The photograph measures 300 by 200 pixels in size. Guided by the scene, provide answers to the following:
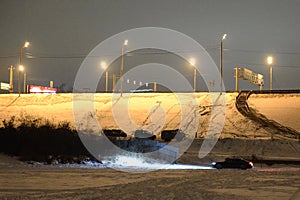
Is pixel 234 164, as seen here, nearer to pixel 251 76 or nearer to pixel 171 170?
pixel 171 170

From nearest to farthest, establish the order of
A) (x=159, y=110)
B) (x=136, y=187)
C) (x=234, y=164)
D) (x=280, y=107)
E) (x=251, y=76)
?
(x=136, y=187) → (x=234, y=164) → (x=280, y=107) → (x=159, y=110) → (x=251, y=76)

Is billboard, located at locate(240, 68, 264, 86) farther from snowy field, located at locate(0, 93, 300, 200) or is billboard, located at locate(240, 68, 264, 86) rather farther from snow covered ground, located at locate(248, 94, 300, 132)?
snow covered ground, located at locate(248, 94, 300, 132)

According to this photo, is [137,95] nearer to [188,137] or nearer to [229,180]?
[188,137]

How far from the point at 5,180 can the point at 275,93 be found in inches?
2040

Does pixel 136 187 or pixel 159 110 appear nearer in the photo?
pixel 136 187

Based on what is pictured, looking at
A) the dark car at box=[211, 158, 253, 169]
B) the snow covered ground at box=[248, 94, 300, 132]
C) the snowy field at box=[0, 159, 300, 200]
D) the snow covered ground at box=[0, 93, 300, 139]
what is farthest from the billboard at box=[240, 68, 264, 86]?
the snowy field at box=[0, 159, 300, 200]

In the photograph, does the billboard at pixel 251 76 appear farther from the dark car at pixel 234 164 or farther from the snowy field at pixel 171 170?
the dark car at pixel 234 164

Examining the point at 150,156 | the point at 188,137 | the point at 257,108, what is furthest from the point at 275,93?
the point at 150,156

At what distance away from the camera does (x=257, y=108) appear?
6238cm

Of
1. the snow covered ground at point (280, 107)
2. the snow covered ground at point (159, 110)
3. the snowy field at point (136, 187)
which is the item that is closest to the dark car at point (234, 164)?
the snowy field at point (136, 187)

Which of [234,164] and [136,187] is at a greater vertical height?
[136,187]

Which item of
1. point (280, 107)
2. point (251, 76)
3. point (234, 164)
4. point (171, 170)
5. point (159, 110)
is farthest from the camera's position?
point (251, 76)

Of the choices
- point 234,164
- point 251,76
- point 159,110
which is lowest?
point 234,164

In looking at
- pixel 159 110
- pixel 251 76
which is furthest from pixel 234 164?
pixel 251 76
